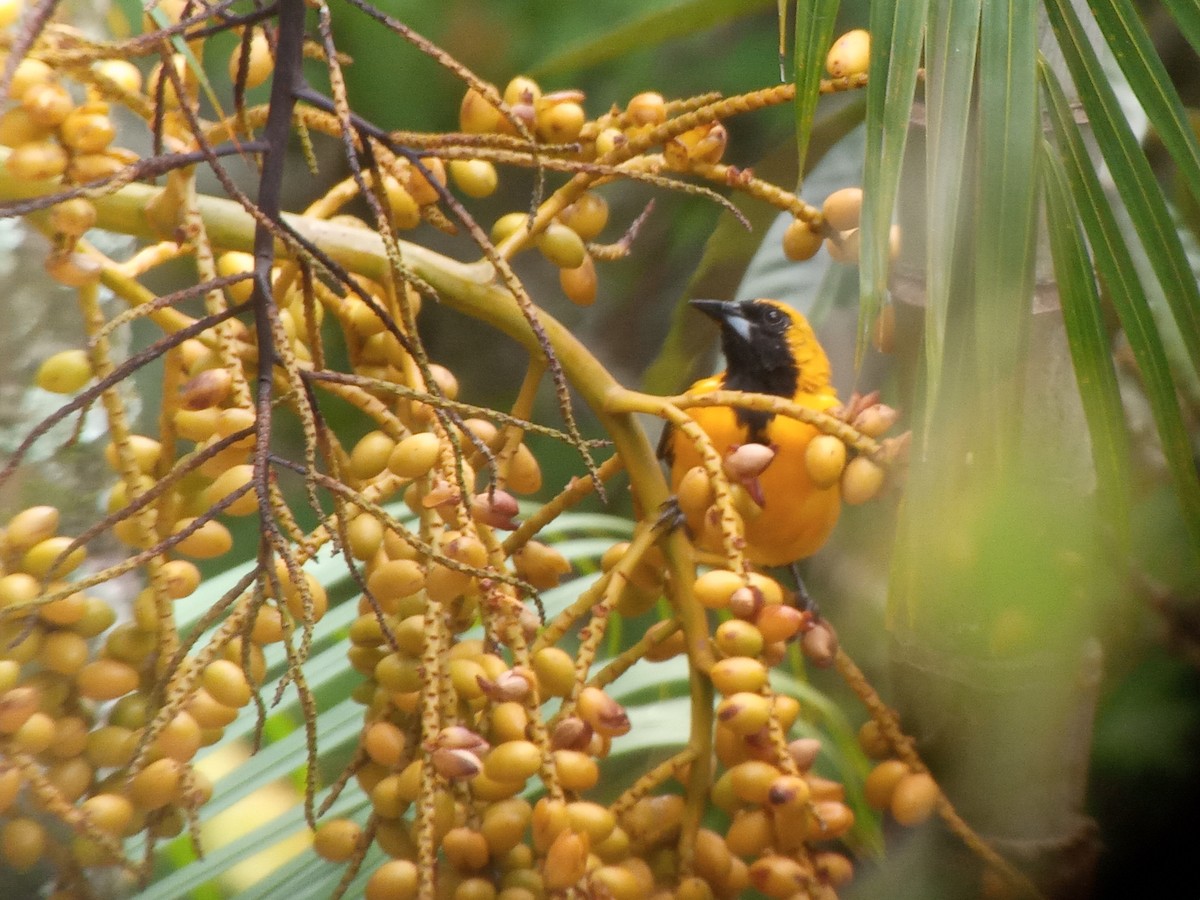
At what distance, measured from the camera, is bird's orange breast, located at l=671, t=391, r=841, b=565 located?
0.75m

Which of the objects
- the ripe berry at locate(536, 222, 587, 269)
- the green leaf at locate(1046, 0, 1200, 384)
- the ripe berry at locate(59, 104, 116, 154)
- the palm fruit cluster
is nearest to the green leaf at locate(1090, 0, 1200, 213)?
the green leaf at locate(1046, 0, 1200, 384)

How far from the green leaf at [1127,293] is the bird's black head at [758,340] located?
424 mm

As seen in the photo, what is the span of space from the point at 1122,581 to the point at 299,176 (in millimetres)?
840

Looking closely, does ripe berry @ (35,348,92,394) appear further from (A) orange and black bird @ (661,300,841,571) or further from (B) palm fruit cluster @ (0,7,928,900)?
(A) orange and black bird @ (661,300,841,571)

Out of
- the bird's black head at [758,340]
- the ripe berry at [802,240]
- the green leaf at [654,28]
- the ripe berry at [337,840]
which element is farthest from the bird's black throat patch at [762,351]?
the ripe berry at [337,840]

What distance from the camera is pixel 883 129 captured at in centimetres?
47

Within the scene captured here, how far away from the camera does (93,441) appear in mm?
761

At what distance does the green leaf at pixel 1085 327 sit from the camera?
1.65 ft

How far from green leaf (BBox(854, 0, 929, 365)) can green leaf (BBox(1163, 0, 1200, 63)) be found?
0.38 feet

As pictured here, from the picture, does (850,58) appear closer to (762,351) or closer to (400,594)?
(400,594)

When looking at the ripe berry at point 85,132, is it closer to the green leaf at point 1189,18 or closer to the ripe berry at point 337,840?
the ripe berry at point 337,840

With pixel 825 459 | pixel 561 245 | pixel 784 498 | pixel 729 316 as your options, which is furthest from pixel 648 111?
pixel 729 316

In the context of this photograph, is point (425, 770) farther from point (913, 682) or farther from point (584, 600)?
point (913, 682)

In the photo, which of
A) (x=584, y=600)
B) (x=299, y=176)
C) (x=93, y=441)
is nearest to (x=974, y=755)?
(x=584, y=600)
